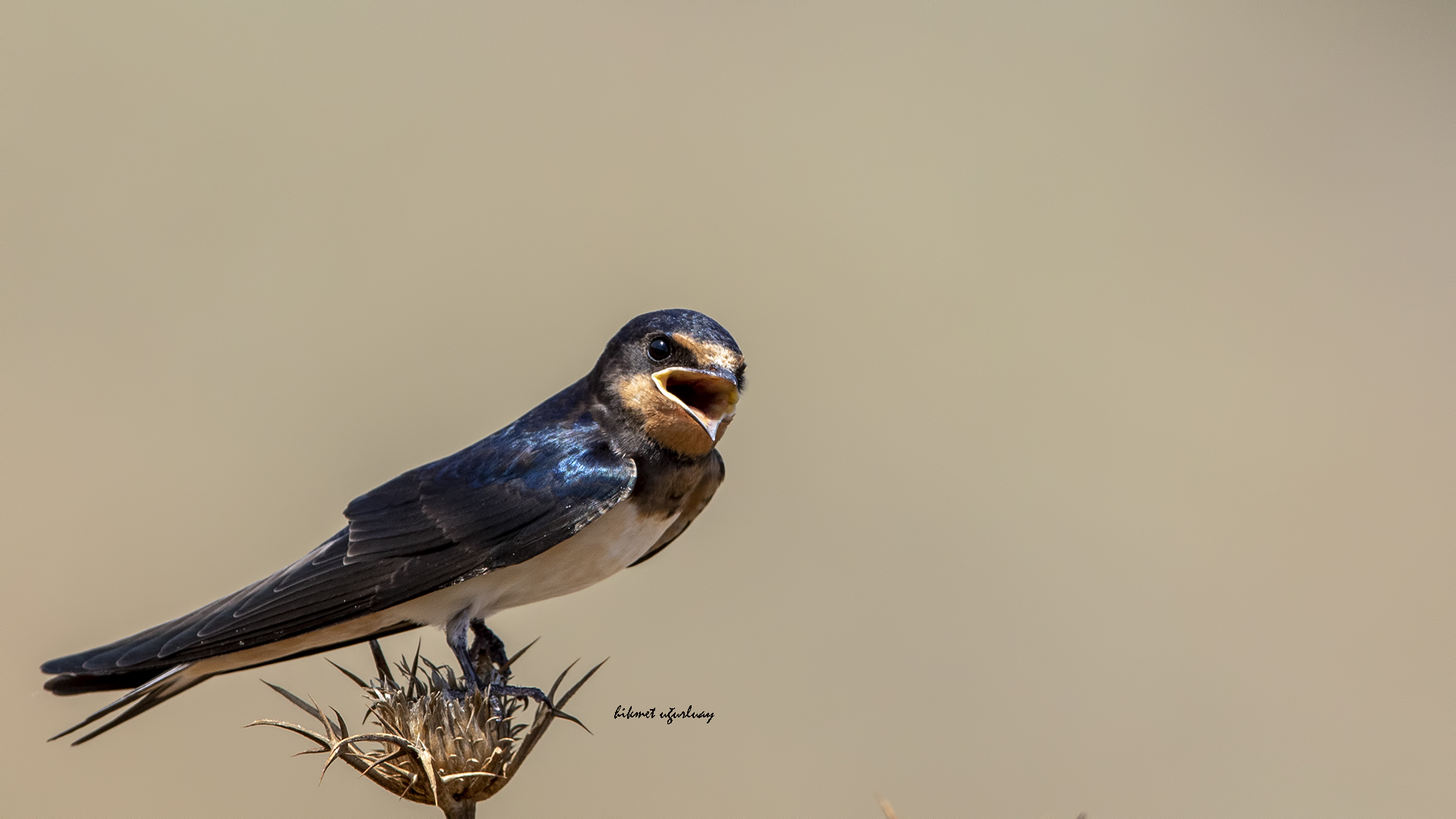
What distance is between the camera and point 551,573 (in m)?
2.25

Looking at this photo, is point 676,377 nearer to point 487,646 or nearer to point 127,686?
point 487,646

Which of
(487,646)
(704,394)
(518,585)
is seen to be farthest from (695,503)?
(487,646)

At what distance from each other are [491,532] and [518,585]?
0.16 metres

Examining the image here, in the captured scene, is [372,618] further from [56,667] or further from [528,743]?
[56,667]

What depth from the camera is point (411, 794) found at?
199 centimetres

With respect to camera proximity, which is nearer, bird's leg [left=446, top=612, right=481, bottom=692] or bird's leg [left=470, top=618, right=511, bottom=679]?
bird's leg [left=446, top=612, right=481, bottom=692]

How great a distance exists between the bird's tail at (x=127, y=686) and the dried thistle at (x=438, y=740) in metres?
0.21

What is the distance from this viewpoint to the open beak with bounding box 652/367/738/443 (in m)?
2.08

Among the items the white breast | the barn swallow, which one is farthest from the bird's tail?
the white breast

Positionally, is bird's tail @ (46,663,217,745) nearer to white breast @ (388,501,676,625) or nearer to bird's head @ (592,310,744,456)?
white breast @ (388,501,676,625)

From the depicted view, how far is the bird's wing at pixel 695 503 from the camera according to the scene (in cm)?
239

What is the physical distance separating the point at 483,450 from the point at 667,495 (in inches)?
16.2

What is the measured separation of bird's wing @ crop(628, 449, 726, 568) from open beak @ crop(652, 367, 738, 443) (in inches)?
8.6

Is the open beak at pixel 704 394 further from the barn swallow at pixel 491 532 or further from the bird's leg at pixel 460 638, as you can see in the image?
the bird's leg at pixel 460 638
